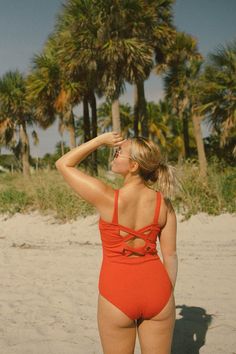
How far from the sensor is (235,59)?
14.4 metres

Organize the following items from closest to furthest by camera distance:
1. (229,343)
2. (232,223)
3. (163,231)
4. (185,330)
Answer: (163,231) < (229,343) < (185,330) < (232,223)

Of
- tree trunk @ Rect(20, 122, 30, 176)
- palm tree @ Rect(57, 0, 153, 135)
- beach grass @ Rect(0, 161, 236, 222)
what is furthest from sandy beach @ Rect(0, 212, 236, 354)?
tree trunk @ Rect(20, 122, 30, 176)

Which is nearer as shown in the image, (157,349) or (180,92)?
(157,349)

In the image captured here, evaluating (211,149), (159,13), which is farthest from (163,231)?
(211,149)

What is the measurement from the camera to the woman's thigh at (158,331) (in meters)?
2.03

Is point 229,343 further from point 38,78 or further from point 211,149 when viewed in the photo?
point 211,149

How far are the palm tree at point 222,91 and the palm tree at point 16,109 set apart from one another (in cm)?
1276

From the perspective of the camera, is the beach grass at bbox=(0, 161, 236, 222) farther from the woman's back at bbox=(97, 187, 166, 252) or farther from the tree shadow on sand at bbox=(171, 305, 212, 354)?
the woman's back at bbox=(97, 187, 166, 252)

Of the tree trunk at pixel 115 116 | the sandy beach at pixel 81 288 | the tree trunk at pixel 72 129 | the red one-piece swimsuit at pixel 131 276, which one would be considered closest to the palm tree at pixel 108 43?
the tree trunk at pixel 115 116

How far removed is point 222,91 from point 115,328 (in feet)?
46.0

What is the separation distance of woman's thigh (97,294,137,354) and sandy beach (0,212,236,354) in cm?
160

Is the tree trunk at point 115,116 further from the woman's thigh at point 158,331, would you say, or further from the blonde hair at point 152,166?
the woman's thigh at point 158,331

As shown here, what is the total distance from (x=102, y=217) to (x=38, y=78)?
63.8 ft

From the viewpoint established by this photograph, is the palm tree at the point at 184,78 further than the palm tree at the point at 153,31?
Yes
